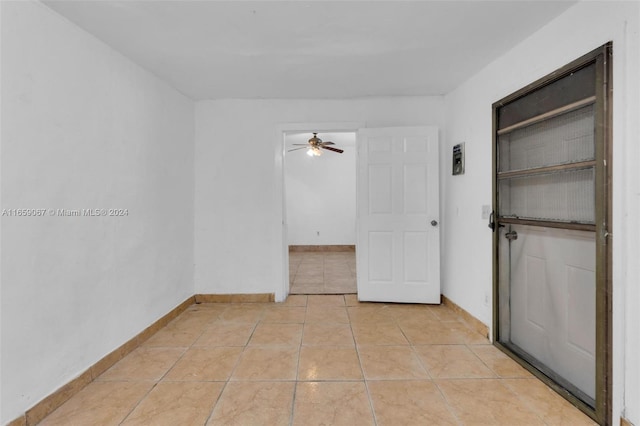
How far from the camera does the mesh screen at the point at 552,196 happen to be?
5.97 feet

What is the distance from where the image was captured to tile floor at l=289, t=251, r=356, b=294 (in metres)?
4.28

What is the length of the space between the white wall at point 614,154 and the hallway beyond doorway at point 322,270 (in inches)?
64.2

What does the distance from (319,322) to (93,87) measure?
8.75 ft

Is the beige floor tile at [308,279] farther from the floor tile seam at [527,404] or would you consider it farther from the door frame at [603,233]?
the door frame at [603,233]

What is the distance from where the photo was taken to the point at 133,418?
1.73m

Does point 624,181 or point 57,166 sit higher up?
point 57,166

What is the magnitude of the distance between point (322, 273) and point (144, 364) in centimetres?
322

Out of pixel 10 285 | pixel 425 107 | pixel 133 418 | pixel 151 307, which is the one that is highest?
pixel 425 107

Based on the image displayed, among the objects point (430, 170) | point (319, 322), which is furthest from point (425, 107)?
point (319, 322)

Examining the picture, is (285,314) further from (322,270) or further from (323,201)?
(323,201)

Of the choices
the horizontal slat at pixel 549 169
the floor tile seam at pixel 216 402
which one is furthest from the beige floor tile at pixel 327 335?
the horizontal slat at pixel 549 169

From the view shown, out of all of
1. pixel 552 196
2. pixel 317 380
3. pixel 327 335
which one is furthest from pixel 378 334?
pixel 552 196

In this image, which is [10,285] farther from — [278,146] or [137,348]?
[278,146]

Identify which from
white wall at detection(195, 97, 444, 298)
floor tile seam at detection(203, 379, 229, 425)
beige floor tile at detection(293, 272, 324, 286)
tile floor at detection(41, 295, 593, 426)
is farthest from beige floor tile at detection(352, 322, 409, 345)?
beige floor tile at detection(293, 272, 324, 286)
